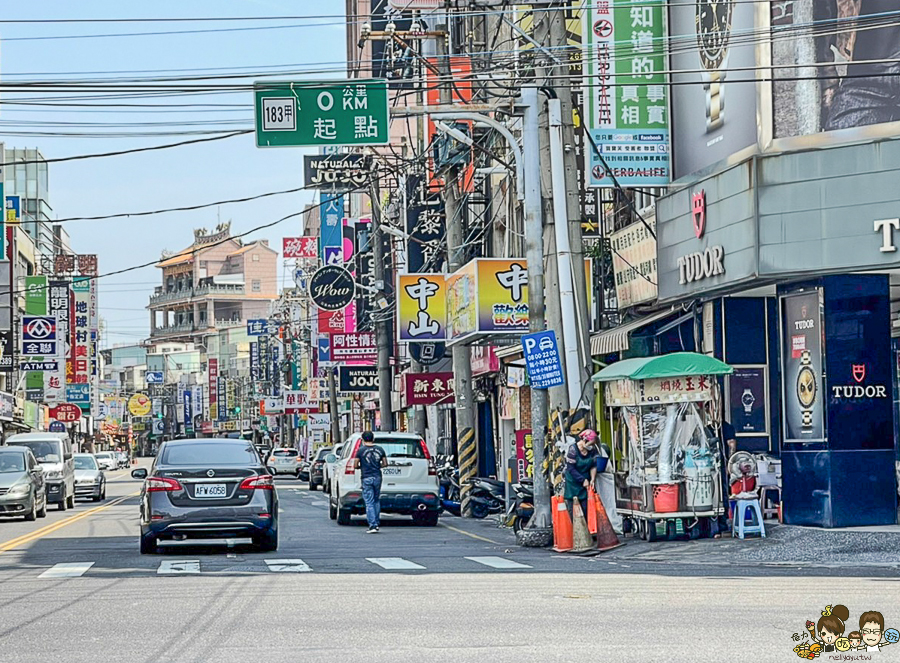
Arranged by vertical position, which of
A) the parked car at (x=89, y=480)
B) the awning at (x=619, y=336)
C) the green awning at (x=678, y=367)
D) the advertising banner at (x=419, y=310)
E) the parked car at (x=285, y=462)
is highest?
the advertising banner at (x=419, y=310)

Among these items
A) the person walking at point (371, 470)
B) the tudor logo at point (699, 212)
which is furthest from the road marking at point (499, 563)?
the person walking at point (371, 470)

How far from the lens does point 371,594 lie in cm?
1402

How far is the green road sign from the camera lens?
67.6 feet

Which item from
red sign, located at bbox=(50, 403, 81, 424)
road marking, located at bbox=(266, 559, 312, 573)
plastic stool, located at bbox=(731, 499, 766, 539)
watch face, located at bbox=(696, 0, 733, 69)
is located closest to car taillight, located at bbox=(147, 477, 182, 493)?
road marking, located at bbox=(266, 559, 312, 573)

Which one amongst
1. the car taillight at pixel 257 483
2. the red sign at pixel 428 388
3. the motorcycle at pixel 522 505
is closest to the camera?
the car taillight at pixel 257 483

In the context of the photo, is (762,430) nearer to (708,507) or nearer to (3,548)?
(708,507)

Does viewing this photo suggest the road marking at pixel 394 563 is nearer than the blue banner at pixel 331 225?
Yes

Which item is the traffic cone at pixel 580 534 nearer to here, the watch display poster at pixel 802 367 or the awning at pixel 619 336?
the watch display poster at pixel 802 367

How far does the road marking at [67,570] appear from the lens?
54.9 ft

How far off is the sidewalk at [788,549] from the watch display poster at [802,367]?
4.70 feet

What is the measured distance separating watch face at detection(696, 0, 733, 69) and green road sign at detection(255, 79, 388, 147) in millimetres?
5253

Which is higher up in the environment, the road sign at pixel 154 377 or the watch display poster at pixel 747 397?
the road sign at pixel 154 377

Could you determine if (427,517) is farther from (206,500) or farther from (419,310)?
(206,500)

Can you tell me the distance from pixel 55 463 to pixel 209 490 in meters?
18.8
